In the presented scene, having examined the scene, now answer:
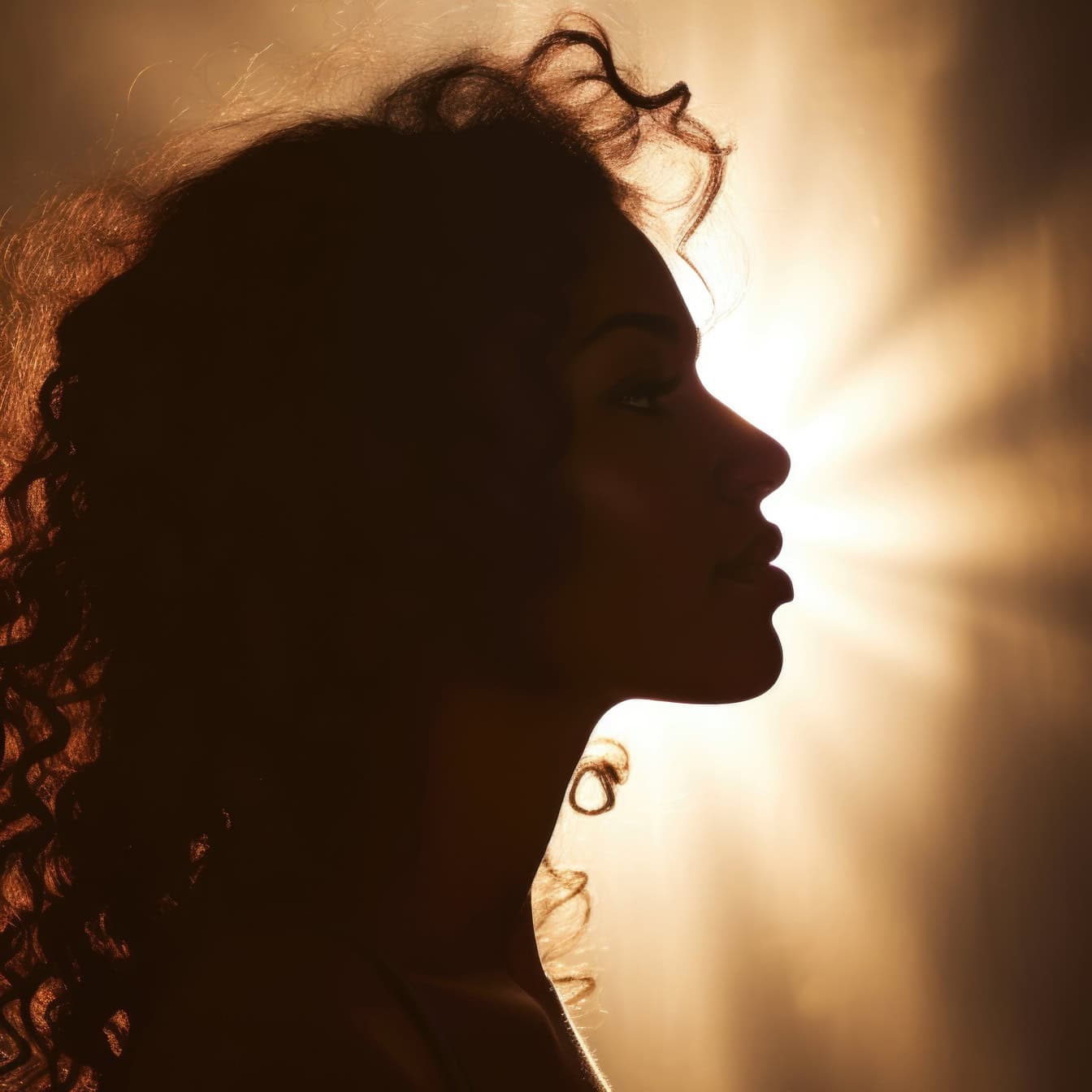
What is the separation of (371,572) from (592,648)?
0.14 metres

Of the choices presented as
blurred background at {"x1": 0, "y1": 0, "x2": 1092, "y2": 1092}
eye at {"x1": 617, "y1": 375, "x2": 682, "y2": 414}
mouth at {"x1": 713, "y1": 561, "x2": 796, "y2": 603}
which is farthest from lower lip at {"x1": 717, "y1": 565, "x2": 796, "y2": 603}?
blurred background at {"x1": 0, "y1": 0, "x2": 1092, "y2": 1092}

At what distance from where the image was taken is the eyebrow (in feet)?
2.21

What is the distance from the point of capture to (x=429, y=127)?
0.78 m

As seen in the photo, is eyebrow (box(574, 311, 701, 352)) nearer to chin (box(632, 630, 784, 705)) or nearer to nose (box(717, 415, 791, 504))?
nose (box(717, 415, 791, 504))

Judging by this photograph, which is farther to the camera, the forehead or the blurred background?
the blurred background

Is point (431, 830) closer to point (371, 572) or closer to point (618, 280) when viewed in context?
point (371, 572)

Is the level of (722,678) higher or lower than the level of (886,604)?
lower

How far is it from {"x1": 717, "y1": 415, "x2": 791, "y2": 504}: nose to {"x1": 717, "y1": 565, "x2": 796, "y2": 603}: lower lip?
0.04 m

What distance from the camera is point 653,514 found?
653 millimetres

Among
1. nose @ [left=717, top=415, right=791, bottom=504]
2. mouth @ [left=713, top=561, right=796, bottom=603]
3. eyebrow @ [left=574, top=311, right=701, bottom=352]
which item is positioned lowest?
mouth @ [left=713, top=561, right=796, bottom=603]

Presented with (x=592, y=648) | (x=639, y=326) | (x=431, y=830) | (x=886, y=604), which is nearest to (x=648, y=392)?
(x=639, y=326)

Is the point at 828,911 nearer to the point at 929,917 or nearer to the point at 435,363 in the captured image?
the point at 929,917

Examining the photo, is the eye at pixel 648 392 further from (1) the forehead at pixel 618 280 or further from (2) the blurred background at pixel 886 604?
(2) the blurred background at pixel 886 604

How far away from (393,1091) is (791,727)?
3.19ft
